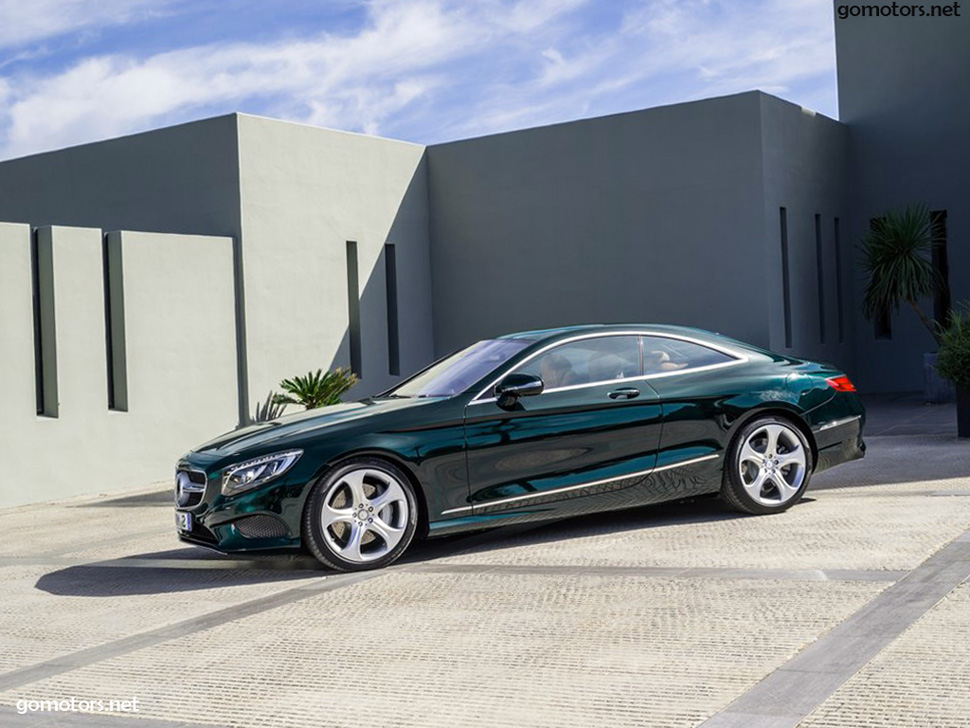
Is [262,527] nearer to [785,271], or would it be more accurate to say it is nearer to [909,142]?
[785,271]

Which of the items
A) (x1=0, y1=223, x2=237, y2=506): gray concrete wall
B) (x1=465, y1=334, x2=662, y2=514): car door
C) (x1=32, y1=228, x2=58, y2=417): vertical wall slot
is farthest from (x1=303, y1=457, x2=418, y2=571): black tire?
(x1=32, y1=228, x2=58, y2=417): vertical wall slot

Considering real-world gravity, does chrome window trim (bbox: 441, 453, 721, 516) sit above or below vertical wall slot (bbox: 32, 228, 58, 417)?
below

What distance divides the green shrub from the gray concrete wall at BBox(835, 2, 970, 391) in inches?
315

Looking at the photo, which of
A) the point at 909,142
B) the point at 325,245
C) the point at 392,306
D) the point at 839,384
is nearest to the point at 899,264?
the point at 909,142

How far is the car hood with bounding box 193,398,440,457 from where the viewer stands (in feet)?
22.8

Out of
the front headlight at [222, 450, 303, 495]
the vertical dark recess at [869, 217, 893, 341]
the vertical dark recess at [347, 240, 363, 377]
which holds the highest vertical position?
the vertical dark recess at [347, 240, 363, 377]

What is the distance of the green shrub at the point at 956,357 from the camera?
39.0ft

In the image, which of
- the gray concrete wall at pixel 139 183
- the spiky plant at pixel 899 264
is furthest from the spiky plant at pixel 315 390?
the spiky plant at pixel 899 264

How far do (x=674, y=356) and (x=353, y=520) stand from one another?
2425 millimetres

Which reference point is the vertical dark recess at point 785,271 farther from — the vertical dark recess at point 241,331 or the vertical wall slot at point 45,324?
the vertical wall slot at point 45,324

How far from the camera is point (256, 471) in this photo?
22.4ft

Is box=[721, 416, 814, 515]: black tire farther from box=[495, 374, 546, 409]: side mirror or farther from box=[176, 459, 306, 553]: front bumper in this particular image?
box=[176, 459, 306, 553]: front bumper

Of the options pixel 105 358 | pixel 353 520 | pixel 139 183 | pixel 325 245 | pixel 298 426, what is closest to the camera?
pixel 353 520

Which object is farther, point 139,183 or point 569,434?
point 139,183
